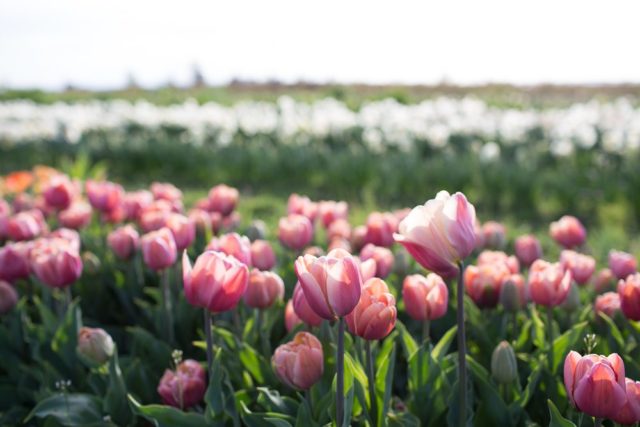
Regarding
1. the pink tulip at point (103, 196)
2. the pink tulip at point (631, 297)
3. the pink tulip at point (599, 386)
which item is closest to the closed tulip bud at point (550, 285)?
the pink tulip at point (631, 297)

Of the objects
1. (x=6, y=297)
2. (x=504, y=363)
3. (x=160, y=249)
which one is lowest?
(x=6, y=297)

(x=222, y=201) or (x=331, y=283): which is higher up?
(x=331, y=283)

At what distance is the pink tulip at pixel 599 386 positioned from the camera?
1.31m

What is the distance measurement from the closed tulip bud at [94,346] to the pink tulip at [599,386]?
1094 mm

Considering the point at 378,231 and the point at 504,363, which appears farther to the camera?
the point at 378,231

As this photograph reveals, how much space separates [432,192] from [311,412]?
17.8 feet

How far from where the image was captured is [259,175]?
7.85m

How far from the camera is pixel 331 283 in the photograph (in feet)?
4.37

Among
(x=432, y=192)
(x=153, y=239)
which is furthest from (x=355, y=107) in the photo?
(x=153, y=239)

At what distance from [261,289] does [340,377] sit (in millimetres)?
615

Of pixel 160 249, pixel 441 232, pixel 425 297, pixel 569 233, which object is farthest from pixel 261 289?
pixel 569 233

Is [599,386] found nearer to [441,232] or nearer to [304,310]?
[441,232]

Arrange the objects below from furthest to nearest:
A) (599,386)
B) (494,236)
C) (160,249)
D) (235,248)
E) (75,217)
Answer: (75,217) → (494,236) → (160,249) → (235,248) → (599,386)

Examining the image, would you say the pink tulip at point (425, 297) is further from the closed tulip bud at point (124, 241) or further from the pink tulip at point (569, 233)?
the closed tulip bud at point (124, 241)
